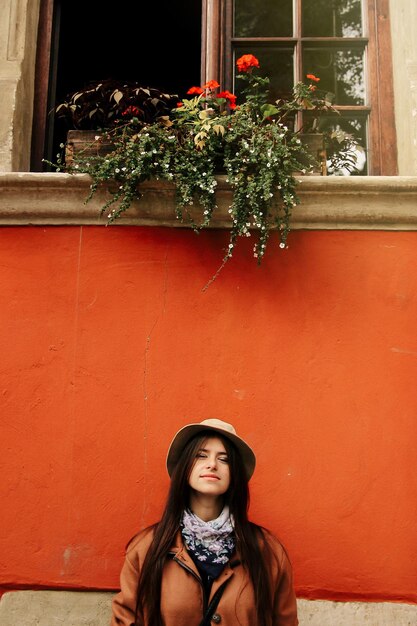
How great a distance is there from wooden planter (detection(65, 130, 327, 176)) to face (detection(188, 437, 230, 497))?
161 cm

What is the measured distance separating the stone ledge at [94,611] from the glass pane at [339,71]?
8.97 feet

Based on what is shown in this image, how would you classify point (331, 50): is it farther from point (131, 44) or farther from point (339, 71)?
point (131, 44)

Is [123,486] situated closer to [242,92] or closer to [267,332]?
[267,332]

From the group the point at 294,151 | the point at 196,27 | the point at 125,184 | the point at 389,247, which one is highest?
the point at 196,27

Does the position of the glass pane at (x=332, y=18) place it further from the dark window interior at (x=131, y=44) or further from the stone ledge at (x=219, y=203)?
the dark window interior at (x=131, y=44)

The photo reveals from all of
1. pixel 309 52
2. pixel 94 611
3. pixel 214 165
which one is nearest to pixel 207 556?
pixel 94 611

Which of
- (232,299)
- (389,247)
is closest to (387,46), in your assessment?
(389,247)

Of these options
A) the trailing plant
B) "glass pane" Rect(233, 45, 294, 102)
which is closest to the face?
the trailing plant

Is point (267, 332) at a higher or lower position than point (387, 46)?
lower

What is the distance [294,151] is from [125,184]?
876 mm

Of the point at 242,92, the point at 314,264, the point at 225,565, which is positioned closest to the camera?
the point at 225,565

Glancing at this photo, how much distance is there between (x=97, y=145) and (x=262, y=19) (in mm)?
1404

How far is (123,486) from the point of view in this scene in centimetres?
326

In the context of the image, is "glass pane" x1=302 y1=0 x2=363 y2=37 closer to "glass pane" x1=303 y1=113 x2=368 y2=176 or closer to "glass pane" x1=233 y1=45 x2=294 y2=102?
"glass pane" x1=233 y1=45 x2=294 y2=102
